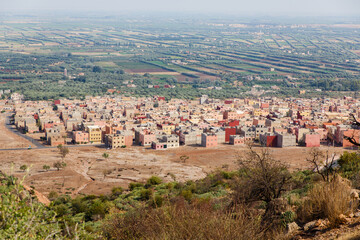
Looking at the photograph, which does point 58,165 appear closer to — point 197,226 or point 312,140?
point 312,140

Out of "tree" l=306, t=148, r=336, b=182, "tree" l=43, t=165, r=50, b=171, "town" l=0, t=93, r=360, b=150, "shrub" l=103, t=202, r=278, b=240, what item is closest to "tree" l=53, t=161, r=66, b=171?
"tree" l=43, t=165, r=50, b=171

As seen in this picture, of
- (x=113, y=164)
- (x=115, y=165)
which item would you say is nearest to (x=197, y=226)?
(x=115, y=165)

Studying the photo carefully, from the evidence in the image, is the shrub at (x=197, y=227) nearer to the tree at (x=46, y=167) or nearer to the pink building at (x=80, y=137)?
the tree at (x=46, y=167)

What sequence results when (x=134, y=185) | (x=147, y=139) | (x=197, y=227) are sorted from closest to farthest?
(x=197, y=227)
(x=134, y=185)
(x=147, y=139)

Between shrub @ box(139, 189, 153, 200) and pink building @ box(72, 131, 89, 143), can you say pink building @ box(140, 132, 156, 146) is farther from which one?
shrub @ box(139, 189, 153, 200)

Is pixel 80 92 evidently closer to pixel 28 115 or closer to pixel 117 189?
pixel 28 115

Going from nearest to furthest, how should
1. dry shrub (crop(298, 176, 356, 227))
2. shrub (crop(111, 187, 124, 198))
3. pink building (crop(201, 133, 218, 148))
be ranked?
dry shrub (crop(298, 176, 356, 227)), shrub (crop(111, 187, 124, 198)), pink building (crop(201, 133, 218, 148))

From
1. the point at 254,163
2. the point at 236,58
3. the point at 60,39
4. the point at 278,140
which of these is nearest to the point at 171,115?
the point at 278,140
